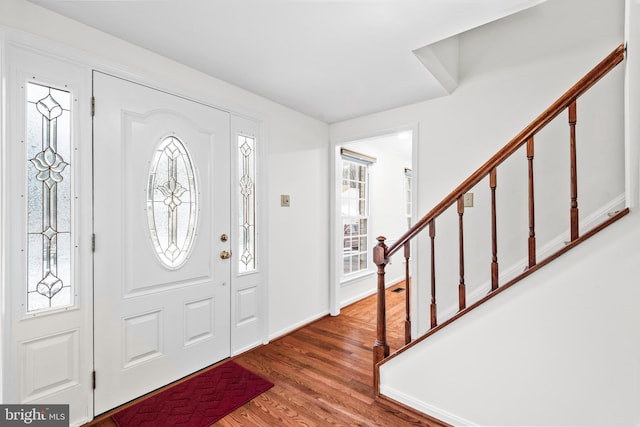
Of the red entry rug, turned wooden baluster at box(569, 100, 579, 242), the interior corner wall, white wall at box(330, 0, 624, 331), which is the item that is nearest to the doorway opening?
the interior corner wall

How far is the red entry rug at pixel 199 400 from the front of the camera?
5.78ft

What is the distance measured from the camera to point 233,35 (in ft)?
5.92

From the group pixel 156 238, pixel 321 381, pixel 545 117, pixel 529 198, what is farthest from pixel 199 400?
pixel 545 117

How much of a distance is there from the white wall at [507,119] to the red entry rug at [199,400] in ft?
5.57

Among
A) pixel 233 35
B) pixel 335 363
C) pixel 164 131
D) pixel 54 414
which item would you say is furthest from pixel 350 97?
pixel 54 414

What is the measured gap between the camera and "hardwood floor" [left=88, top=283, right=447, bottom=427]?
1779 millimetres

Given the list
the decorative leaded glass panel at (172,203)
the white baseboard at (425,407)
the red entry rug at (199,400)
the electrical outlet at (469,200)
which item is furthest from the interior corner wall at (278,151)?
the electrical outlet at (469,200)

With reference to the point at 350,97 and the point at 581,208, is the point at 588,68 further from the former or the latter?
the point at 350,97

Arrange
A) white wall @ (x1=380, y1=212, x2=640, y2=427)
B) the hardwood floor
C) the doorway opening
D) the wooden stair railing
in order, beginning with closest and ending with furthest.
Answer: white wall @ (x1=380, y1=212, x2=640, y2=427), the wooden stair railing, the hardwood floor, the doorway opening

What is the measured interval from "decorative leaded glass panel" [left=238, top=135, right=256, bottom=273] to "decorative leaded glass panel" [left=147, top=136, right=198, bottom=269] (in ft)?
1.53

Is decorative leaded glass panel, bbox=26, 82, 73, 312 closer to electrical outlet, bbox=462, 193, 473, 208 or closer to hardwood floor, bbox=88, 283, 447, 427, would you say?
hardwood floor, bbox=88, 283, 447, 427

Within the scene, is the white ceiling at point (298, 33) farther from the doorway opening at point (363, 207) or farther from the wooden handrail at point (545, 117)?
the doorway opening at point (363, 207)

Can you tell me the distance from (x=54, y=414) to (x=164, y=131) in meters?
1.81

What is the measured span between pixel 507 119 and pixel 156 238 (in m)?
2.90
